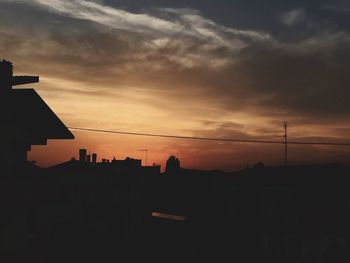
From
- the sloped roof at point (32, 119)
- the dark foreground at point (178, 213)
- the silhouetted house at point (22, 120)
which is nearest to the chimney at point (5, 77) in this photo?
the silhouetted house at point (22, 120)

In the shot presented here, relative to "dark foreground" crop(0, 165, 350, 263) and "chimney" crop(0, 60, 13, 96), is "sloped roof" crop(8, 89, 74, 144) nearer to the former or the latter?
"chimney" crop(0, 60, 13, 96)

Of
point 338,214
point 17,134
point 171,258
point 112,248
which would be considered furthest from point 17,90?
point 338,214

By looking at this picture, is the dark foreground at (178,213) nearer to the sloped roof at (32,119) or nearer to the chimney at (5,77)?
the sloped roof at (32,119)

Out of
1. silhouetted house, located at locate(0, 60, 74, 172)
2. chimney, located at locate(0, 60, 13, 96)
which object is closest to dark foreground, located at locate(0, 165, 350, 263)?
silhouetted house, located at locate(0, 60, 74, 172)

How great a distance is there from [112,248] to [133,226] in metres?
5.35

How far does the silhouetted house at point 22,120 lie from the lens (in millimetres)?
8359

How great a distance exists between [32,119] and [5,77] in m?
1.08

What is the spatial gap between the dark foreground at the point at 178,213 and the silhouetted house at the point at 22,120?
2.02 feet

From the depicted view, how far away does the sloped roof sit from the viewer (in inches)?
336

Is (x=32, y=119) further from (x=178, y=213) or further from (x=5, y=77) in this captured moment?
(x=178, y=213)

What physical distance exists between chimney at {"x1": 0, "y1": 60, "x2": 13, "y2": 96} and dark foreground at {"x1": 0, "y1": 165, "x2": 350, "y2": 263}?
1.85 m

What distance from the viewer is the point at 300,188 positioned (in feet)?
78.4

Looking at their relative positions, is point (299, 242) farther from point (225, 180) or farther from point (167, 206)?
point (167, 206)

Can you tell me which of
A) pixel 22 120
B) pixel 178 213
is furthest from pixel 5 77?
pixel 178 213
